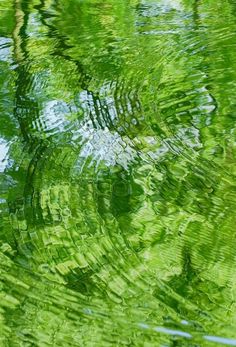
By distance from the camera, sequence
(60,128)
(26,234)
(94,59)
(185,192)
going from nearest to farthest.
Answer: (26,234) → (185,192) → (60,128) → (94,59)

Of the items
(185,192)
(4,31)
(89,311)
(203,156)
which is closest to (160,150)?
(203,156)

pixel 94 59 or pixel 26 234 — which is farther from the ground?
pixel 26 234

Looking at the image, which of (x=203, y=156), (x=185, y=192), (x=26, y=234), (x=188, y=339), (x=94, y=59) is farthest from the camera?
(x=94, y=59)

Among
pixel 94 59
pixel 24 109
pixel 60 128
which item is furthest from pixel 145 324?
pixel 94 59

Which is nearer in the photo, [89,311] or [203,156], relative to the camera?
[89,311]

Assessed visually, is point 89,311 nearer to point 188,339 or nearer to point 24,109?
point 188,339

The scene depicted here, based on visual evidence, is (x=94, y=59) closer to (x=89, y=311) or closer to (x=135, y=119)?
(x=135, y=119)
